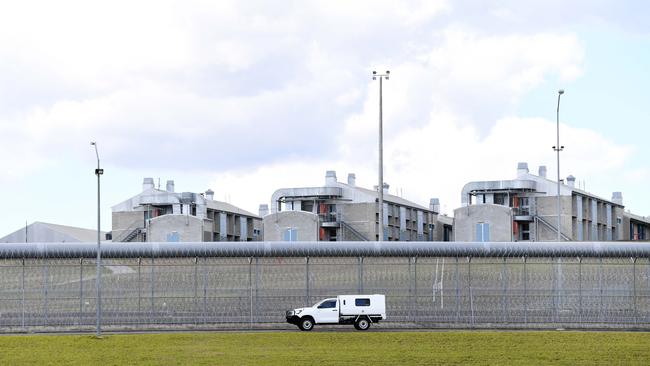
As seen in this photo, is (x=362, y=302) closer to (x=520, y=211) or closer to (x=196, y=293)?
(x=196, y=293)

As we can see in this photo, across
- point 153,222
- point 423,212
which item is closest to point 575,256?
point 153,222

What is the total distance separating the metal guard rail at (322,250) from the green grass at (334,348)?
7162 millimetres

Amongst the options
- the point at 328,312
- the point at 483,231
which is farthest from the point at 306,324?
the point at 483,231

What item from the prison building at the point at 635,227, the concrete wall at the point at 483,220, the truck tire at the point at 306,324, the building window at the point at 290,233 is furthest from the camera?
the prison building at the point at 635,227

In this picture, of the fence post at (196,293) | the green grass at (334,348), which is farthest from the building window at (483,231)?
the green grass at (334,348)

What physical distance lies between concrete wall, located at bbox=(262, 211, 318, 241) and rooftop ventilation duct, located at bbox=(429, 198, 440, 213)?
78.4ft

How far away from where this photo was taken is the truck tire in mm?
51719

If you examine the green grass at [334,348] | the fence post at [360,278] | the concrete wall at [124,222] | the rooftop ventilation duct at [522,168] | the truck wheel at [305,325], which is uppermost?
the rooftop ventilation duct at [522,168]

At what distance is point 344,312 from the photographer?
52.1 m

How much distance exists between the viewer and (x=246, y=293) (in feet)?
178

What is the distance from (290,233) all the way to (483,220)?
58.8ft

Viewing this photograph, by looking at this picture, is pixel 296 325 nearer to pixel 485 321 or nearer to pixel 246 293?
pixel 246 293

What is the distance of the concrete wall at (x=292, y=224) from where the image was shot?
110375 mm

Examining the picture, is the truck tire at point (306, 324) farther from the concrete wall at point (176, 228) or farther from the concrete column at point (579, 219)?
the concrete column at point (579, 219)
